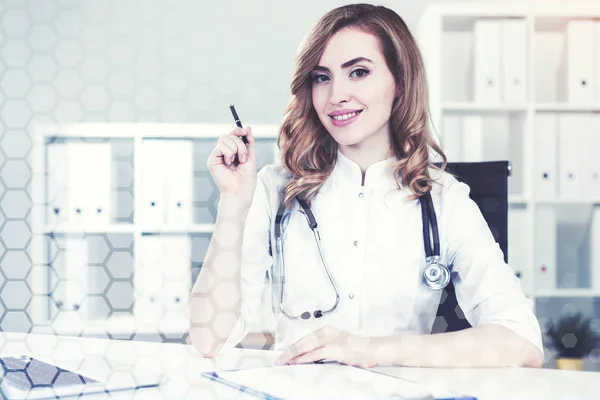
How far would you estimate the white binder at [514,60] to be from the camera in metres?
2.30

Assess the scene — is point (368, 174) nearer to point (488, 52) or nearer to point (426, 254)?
point (426, 254)

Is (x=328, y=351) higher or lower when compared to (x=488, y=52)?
lower

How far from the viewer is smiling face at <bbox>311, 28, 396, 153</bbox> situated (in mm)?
1191

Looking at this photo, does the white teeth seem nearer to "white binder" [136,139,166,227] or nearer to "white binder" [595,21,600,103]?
"white binder" [136,139,166,227]

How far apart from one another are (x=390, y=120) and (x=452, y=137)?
3.74 feet

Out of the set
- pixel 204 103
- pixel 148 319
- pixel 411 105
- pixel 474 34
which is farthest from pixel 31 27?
pixel 474 34

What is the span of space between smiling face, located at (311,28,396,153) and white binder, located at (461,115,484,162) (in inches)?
47.4

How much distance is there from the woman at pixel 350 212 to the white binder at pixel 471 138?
3.63 ft

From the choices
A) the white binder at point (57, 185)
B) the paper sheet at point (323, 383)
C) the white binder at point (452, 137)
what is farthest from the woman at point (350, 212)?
the white binder at point (452, 137)

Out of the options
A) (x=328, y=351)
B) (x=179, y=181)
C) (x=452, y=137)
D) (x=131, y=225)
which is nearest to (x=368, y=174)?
(x=328, y=351)

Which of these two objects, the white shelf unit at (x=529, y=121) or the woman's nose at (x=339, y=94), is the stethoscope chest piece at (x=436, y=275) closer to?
the woman's nose at (x=339, y=94)

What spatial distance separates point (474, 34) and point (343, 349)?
1870 mm

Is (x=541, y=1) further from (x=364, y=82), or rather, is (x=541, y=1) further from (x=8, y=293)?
(x=8, y=293)

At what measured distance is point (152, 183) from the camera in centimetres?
195
